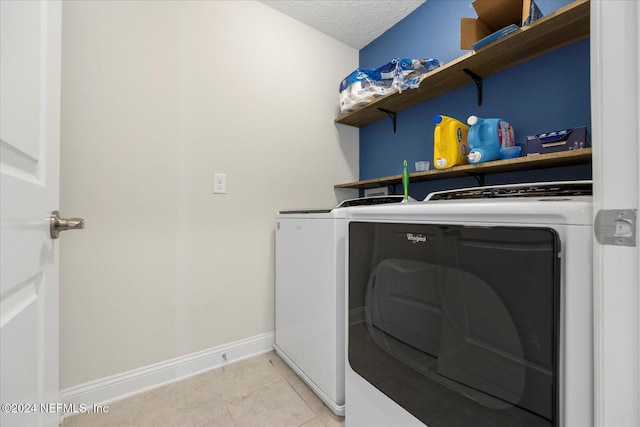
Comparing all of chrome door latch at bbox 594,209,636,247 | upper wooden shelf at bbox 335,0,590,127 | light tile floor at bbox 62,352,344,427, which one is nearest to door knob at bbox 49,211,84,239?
light tile floor at bbox 62,352,344,427

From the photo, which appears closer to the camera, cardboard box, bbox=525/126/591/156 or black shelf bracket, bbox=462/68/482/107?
cardboard box, bbox=525/126/591/156

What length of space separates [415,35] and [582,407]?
2.07m

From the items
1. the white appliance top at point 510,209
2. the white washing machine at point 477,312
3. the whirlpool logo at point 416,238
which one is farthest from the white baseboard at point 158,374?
the whirlpool logo at point 416,238

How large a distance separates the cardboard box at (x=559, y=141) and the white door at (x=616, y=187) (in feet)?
2.67

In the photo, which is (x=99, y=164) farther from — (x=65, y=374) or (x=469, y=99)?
(x=469, y=99)

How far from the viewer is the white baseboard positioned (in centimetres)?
116

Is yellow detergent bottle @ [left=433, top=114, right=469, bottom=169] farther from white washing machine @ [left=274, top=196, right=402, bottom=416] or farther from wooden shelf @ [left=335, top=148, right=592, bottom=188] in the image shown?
white washing machine @ [left=274, top=196, right=402, bottom=416]

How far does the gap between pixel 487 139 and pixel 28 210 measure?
1638 millimetres

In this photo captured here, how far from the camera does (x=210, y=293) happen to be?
1489mm

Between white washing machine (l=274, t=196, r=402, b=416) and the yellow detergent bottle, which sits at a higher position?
the yellow detergent bottle

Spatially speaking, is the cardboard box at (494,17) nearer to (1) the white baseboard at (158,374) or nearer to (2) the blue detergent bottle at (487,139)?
(2) the blue detergent bottle at (487,139)

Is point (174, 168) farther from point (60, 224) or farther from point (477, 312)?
point (477, 312)

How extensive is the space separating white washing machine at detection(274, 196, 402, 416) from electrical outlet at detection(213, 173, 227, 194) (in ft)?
1.31

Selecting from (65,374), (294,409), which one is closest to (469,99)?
(294,409)
